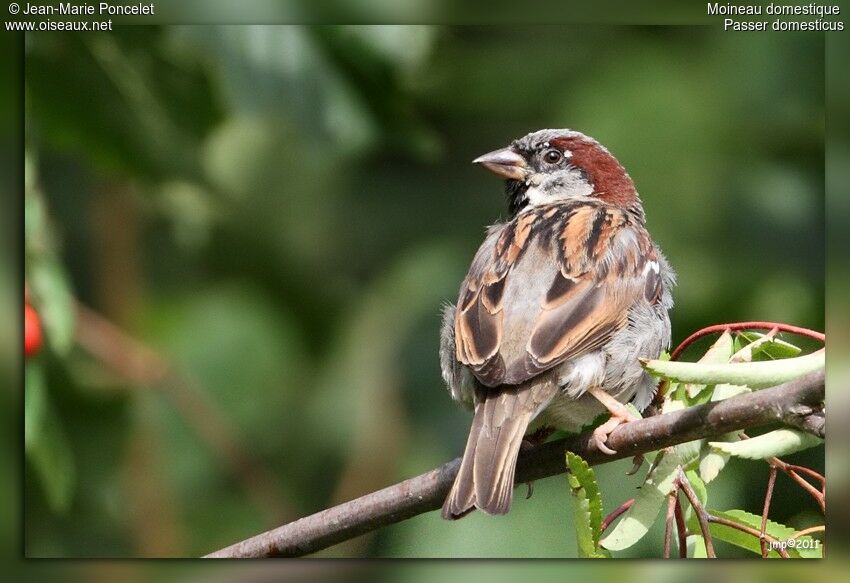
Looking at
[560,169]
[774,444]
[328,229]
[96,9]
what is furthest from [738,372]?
[328,229]

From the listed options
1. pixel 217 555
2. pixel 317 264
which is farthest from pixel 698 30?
pixel 217 555

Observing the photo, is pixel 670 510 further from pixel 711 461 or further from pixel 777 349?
pixel 777 349

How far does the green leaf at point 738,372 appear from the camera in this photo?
8.41ft

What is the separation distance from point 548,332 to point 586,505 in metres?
0.68

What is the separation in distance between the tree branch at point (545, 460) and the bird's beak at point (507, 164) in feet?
4.23

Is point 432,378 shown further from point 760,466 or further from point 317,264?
point 760,466

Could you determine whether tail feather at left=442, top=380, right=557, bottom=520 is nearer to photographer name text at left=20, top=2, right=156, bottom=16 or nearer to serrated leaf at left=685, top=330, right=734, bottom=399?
serrated leaf at left=685, top=330, right=734, bottom=399

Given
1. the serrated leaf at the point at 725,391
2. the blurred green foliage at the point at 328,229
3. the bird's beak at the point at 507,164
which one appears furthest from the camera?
the bird's beak at the point at 507,164

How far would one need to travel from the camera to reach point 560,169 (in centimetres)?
424

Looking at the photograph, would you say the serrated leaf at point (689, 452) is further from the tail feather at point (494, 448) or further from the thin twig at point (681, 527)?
the tail feather at point (494, 448)

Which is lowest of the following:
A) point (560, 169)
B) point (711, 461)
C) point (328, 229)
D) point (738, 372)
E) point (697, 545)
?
point (697, 545)

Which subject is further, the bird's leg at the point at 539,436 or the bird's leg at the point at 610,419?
the bird's leg at the point at 539,436

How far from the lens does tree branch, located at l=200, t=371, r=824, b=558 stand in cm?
252

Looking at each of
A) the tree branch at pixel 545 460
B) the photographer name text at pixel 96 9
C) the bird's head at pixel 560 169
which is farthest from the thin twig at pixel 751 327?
the photographer name text at pixel 96 9
